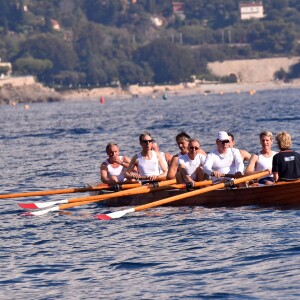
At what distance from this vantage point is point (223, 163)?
2447 centimetres

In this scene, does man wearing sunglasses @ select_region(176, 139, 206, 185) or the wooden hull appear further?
man wearing sunglasses @ select_region(176, 139, 206, 185)

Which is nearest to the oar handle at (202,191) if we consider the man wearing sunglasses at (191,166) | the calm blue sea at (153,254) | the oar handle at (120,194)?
the calm blue sea at (153,254)

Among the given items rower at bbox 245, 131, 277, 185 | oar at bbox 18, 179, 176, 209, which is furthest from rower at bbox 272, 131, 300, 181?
oar at bbox 18, 179, 176, 209

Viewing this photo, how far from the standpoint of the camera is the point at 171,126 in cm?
7344

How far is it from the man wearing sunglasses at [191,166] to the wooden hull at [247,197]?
15.5 inches

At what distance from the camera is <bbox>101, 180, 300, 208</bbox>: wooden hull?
76.6 feet

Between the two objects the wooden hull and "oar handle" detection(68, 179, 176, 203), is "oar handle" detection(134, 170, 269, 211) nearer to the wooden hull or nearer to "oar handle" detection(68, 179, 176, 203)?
the wooden hull

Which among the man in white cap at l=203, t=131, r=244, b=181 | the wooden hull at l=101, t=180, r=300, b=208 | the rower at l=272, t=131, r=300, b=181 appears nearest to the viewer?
the rower at l=272, t=131, r=300, b=181

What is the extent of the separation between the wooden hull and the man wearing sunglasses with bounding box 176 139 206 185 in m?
0.39

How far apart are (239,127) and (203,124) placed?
722cm

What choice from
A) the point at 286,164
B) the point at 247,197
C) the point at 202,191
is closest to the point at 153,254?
the point at 286,164

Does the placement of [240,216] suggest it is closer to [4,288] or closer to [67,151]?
[4,288]

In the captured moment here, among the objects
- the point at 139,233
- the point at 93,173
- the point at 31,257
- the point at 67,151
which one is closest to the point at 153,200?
the point at 139,233

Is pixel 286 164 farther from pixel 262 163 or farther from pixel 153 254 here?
pixel 153 254
